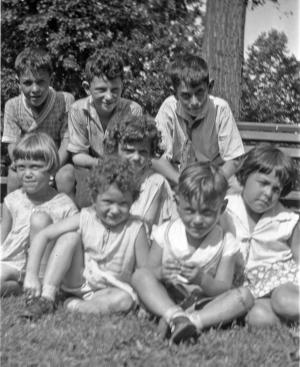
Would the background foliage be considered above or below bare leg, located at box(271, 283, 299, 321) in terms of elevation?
above

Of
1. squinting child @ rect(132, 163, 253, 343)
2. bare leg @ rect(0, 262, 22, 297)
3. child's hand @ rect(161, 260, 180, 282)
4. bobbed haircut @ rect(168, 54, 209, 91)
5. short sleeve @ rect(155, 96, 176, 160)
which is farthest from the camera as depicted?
short sleeve @ rect(155, 96, 176, 160)

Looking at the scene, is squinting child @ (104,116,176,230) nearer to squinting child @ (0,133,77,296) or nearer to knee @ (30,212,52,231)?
squinting child @ (0,133,77,296)

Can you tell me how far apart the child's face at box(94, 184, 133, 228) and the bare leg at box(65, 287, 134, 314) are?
0.45m

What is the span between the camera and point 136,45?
1358 cm

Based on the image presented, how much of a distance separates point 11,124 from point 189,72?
5.50 feet

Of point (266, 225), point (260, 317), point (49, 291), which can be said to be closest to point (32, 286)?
point (49, 291)

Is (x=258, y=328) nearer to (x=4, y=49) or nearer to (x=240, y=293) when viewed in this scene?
(x=240, y=293)

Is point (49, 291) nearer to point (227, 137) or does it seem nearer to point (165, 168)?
point (165, 168)

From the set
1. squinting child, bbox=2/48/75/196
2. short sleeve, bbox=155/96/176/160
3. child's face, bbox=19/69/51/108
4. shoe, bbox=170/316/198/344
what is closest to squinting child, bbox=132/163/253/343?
shoe, bbox=170/316/198/344

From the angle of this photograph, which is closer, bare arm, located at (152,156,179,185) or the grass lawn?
the grass lawn

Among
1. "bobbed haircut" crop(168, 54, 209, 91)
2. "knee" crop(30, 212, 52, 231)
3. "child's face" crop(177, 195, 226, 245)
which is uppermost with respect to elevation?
"bobbed haircut" crop(168, 54, 209, 91)

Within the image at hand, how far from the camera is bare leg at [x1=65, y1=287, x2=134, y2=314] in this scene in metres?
4.49

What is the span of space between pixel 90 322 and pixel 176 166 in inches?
84.4

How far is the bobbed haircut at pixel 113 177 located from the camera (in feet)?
15.1
